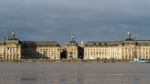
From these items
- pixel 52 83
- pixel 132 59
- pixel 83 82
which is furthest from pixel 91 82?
pixel 132 59

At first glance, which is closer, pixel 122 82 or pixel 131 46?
pixel 122 82

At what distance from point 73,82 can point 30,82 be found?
360 cm

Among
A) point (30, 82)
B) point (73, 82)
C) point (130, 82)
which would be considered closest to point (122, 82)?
point (130, 82)

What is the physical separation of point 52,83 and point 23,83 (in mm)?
2413

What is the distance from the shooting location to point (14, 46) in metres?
200

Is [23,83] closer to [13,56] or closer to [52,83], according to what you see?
[52,83]

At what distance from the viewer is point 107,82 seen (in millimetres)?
48812

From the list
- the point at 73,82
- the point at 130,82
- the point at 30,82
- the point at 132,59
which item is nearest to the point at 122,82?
the point at 130,82

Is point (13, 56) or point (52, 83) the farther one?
point (13, 56)

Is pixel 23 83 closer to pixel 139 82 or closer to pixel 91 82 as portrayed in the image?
pixel 91 82

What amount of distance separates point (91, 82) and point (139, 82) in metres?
4.03

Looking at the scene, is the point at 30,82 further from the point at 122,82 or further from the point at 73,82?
the point at 122,82

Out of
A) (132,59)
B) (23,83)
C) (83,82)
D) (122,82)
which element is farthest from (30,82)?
(132,59)

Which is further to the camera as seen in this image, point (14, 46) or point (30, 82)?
point (14, 46)
